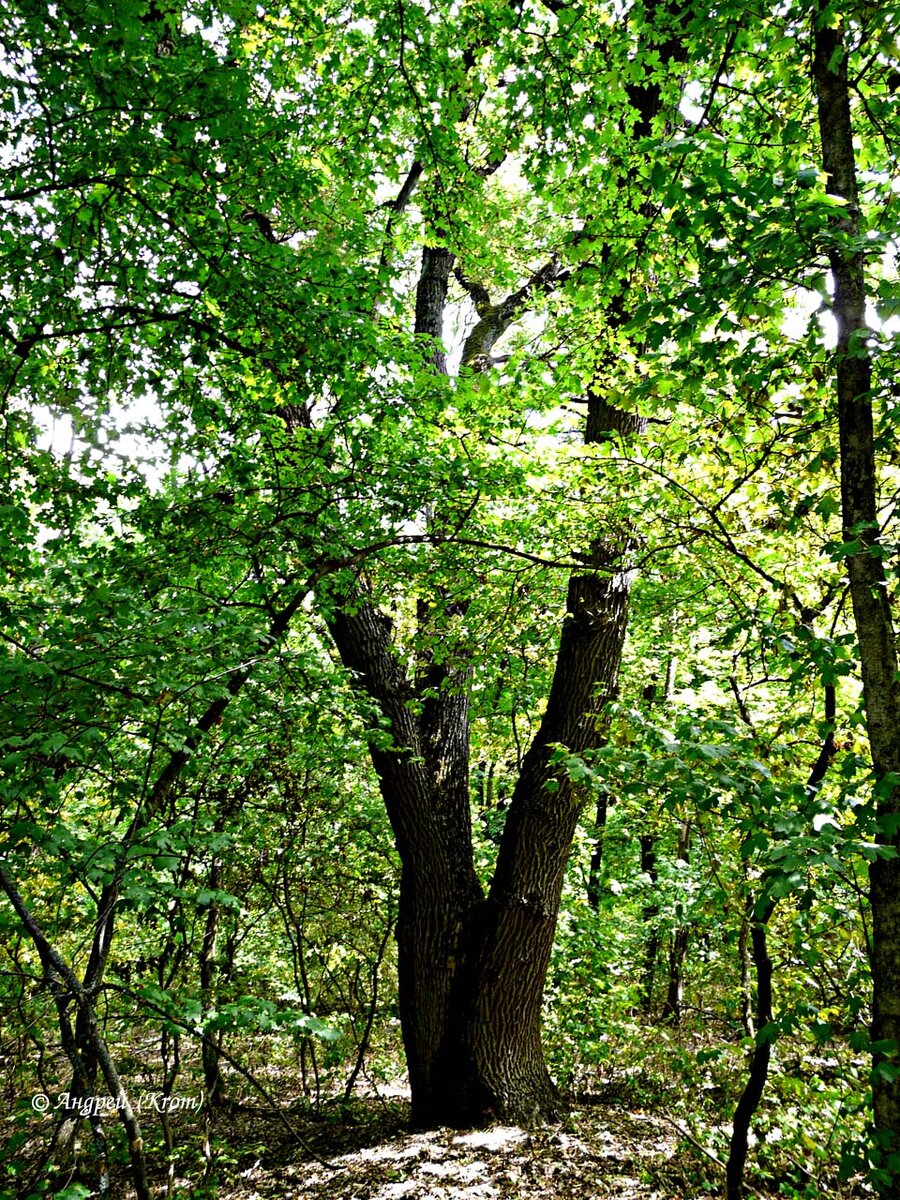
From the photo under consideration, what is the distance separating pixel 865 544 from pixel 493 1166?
13.5 feet

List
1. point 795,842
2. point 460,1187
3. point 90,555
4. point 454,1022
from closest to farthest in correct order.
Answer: point 795,842, point 460,1187, point 90,555, point 454,1022

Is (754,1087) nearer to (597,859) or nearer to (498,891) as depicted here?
(498,891)

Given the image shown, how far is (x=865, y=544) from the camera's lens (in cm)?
204

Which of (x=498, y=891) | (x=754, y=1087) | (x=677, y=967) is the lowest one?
A: (x=677, y=967)

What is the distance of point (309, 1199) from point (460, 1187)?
1.12 m

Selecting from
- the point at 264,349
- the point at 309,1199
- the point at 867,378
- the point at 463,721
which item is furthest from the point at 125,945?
the point at 867,378

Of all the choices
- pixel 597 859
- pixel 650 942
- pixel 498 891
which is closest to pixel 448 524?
pixel 498 891

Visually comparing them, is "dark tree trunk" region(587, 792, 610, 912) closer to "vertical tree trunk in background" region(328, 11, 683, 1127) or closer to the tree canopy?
the tree canopy

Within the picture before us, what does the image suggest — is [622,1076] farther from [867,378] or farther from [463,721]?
[867,378]

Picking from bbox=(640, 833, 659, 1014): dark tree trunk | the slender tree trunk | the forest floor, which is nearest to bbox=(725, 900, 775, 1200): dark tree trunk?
the forest floor

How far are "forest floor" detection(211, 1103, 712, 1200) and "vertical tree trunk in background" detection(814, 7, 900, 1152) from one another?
2753 millimetres

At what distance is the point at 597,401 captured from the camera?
5.13 metres

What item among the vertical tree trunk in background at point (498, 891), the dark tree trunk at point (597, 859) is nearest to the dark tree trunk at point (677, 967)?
the dark tree trunk at point (597, 859)

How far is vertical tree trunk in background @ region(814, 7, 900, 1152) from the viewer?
6.32 feet
